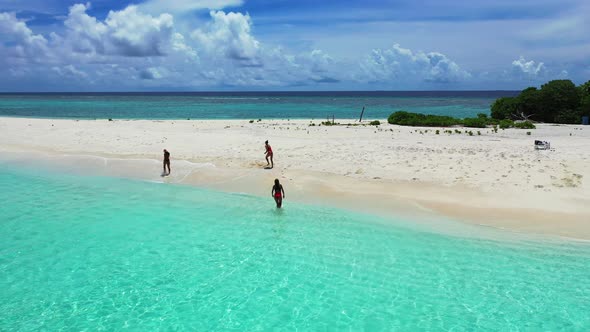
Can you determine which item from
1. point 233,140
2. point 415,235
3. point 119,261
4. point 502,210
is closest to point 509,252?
point 415,235

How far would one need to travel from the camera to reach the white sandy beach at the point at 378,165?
18.5 metres

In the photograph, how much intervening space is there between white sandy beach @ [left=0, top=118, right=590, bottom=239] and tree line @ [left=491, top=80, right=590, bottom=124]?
436 inches

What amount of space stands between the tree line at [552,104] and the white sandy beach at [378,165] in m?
11.1

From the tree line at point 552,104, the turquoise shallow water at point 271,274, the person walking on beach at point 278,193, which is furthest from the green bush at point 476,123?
the person walking on beach at point 278,193

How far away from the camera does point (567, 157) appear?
24.6m

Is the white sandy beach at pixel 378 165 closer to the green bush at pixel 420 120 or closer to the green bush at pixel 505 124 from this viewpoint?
the green bush at pixel 505 124

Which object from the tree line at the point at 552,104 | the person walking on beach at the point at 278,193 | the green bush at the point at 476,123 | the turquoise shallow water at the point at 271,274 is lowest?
the turquoise shallow water at the point at 271,274

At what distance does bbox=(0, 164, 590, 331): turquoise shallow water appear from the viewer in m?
10.9

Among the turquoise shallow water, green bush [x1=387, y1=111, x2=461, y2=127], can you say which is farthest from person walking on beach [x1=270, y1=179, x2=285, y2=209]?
green bush [x1=387, y1=111, x2=461, y2=127]

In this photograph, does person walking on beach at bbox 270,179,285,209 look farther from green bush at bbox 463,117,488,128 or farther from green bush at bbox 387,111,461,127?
green bush at bbox 463,117,488,128

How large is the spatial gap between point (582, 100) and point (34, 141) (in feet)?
173

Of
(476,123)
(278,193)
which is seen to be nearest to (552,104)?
(476,123)

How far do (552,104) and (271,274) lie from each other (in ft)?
156

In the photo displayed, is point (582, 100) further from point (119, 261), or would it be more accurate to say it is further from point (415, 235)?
point (119, 261)
